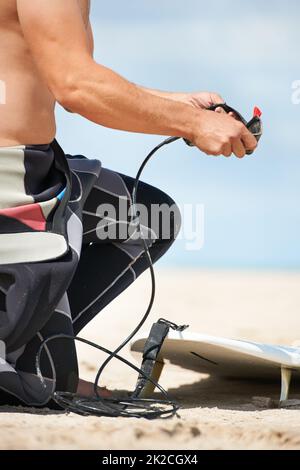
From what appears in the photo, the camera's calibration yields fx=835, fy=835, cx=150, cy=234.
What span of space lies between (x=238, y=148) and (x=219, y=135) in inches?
3.3

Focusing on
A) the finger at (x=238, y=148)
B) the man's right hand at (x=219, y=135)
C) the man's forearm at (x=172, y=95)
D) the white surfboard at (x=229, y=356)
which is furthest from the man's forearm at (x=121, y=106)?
the white surfboard at (x=229, y=356)

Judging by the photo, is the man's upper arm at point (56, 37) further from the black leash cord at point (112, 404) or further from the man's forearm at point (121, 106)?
the black leash cord at point (112, 404)

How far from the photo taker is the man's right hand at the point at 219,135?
7.77 ft

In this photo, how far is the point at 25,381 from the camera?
8.32 feet

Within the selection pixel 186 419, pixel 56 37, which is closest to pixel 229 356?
pixel 186 419

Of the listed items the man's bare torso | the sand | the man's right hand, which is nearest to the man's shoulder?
the man's bare torso

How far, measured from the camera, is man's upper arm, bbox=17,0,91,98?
2297mm

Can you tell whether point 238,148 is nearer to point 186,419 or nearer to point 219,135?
point 219,135

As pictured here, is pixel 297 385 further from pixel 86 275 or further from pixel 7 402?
pixel 7 402

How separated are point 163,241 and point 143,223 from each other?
0.40ft

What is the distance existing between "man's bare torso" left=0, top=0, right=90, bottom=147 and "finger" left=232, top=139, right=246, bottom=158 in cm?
59

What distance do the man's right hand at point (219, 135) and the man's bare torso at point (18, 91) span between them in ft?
1.62

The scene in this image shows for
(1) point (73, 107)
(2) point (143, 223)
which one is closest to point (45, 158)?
(1) point (73, 107)

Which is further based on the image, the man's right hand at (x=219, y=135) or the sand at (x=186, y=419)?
the man's right hand at (x=219, y=135)
